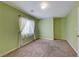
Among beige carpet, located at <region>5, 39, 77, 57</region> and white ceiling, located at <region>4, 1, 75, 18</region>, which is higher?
white ceiling, located at <region>4, 1, 75, 18</region>

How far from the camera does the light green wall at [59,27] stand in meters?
9.32

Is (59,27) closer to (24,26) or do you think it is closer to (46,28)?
(46,28)

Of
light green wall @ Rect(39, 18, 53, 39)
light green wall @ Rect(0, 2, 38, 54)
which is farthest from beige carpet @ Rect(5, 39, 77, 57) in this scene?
light green wall @ Rect(39, 18, 53, 39)

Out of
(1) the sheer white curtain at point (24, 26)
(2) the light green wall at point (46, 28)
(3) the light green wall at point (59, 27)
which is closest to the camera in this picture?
(1) the sheer white curtain at point (24, 26)

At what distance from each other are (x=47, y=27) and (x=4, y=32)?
571 cm

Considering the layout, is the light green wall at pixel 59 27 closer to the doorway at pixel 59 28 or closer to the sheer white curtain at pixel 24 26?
the doorway at pixel 59 28

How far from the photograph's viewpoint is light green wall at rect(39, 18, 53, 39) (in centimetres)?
909

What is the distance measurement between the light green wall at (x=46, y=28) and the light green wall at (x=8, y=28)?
428cm

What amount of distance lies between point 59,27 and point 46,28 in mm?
1183

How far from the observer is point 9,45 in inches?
174

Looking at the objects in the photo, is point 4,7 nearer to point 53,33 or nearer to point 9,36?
point 9,36

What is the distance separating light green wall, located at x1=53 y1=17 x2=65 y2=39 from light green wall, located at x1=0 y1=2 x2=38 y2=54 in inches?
190

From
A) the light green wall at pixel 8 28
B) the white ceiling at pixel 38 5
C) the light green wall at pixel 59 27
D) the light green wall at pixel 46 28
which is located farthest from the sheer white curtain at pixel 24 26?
the light green wall at pixel 59 27

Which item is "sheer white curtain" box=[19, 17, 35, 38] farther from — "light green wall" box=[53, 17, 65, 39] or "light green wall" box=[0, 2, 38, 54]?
"light green wall" box=[53, 17, 65, 39]
